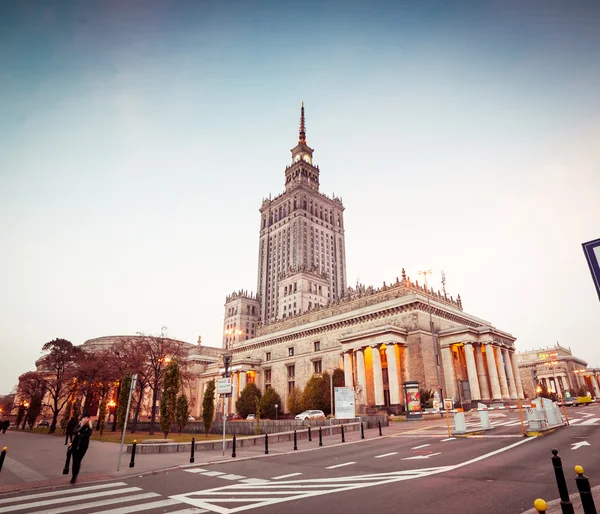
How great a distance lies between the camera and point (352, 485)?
396 inches

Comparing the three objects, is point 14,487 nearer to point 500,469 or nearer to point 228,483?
point 228,483

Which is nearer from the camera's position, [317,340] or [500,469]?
[500,469]

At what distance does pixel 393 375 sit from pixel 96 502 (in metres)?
46.1

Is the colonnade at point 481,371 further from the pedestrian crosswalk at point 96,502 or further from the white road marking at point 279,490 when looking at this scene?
the pedestrian crosswalk at point 96,502

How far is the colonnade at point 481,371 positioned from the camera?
169 ft

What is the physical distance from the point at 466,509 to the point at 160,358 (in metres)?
44.1

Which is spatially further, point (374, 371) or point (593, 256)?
point (374, 371)

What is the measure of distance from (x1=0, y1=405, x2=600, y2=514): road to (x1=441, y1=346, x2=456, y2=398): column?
39.5 m

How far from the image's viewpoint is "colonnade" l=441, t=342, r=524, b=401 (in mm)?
51469

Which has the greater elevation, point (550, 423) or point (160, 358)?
point (160, 358)

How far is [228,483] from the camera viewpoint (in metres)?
11.3

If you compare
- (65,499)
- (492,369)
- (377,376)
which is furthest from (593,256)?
(492,369)

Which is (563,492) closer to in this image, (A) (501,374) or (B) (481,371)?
(B) (481,371)

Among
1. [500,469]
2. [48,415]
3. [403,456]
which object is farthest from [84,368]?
[48,415]
